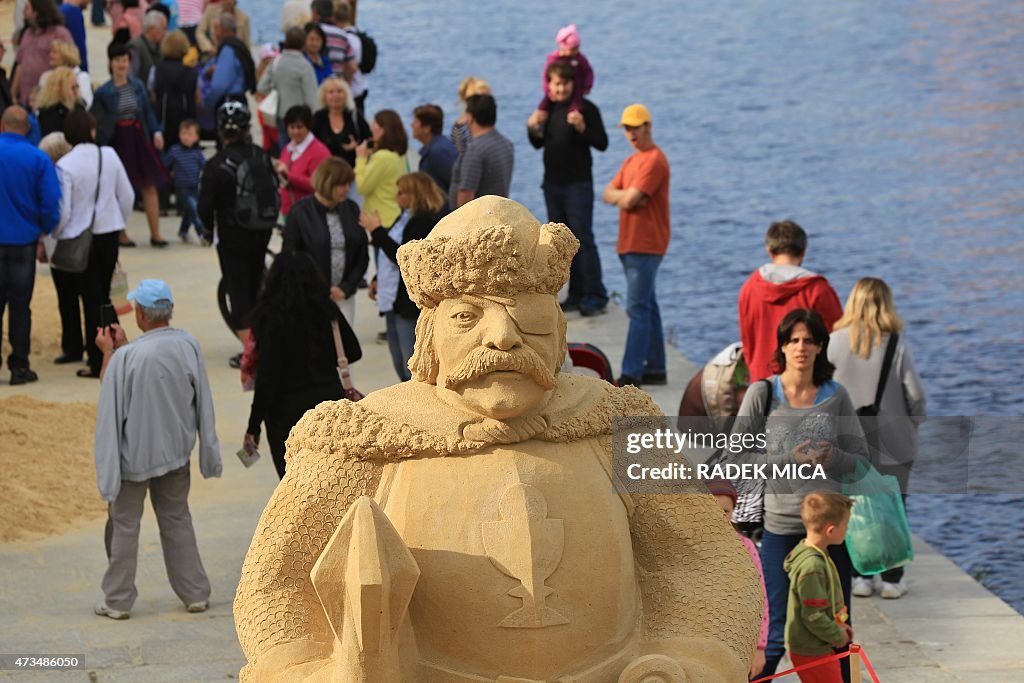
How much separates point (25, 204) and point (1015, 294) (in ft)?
35.8

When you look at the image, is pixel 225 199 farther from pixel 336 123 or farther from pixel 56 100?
pixel 56 100

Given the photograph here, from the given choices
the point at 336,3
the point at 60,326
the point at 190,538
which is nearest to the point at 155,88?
the point at 336,3

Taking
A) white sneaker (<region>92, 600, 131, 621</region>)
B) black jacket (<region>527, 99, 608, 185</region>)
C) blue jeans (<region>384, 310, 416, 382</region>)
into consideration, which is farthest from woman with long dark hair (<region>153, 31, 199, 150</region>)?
white sneaker (<region>92, 600, 131, 621</region>)

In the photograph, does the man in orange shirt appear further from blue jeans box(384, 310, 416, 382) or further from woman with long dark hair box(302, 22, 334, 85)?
woman with long dark hair box(302, 22, 334, 85)

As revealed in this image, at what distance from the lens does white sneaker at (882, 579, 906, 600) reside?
31.8 feet

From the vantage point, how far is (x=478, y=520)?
16.2ft

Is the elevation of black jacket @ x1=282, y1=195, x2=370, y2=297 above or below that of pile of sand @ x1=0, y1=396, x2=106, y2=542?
above

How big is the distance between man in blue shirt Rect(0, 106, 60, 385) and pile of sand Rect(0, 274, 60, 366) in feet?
2.31

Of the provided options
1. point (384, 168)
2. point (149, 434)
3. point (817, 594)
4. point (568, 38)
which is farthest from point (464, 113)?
point (817, 594)

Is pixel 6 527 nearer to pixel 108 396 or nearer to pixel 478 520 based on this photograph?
pixel 108 396

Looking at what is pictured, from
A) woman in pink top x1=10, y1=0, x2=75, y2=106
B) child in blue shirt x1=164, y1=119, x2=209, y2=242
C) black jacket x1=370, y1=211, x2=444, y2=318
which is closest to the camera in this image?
black jacket x1=370, y1=211, x2=444, y2=318

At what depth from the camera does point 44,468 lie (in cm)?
1154

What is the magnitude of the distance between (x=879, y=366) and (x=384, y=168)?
5.57 meters

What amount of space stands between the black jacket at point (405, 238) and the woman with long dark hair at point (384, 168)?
88.2 inches
